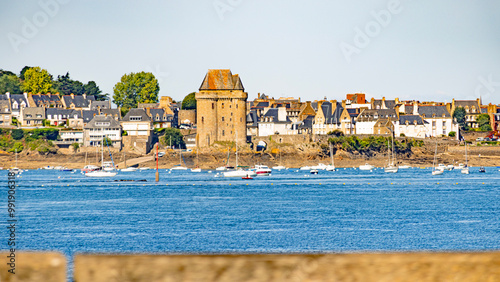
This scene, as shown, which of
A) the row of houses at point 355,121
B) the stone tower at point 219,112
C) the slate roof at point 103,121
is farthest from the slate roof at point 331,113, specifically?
the slate roof at point 103,121

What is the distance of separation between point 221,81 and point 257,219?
76.0m

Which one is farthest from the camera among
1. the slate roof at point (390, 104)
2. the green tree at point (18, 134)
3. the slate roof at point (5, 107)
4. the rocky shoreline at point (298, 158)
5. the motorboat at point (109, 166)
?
the slate roof at point (390, 104)

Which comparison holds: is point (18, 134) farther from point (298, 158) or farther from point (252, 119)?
point (298, 158)

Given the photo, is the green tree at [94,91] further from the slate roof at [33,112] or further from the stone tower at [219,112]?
the stone tower at [219,112]

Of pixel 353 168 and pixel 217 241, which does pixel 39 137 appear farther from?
pixel 217 241

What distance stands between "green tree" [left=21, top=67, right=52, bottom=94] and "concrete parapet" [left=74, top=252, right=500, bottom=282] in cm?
15385

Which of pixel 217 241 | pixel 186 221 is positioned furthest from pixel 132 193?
pixel 217 241

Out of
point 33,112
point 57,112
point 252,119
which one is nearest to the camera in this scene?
point 252,119

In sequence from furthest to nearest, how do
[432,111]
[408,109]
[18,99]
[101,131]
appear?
[18,99], [408,109], [432,111], [101,131]

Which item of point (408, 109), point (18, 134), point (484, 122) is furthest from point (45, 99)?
point (484, 122)

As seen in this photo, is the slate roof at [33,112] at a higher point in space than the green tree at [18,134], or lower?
higher

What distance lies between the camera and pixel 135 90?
152375 millimetres

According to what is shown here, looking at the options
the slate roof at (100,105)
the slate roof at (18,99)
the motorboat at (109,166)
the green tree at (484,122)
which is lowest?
the motorboat at (109,166)

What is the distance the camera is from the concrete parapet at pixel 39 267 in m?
2.96
